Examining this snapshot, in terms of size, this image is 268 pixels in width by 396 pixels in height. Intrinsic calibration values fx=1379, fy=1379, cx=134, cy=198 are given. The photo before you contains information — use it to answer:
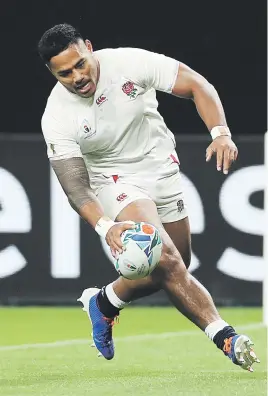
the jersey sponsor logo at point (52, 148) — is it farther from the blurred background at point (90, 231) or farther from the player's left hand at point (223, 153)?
Answer: the blurred background at point (90, 231)

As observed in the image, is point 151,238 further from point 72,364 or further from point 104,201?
point 72,364

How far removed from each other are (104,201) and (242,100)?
7.37m

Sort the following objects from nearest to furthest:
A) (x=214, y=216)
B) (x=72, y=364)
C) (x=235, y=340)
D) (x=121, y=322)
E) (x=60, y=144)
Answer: (x=235, y=340) → (x=60, y=144) → (x=72, y=364) → (x=121, y=322) → (x=214, y=216)

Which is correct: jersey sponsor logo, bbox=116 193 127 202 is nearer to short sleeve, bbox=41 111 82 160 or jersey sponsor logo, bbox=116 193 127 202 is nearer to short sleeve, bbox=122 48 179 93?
→ short sleeve, bbox=41 111 82 160

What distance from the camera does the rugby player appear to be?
801 centimetres

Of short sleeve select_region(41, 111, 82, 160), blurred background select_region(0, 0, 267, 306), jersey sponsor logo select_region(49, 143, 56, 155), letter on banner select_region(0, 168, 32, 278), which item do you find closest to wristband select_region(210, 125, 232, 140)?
short sleeve select_region(41, 111, 82, 160)

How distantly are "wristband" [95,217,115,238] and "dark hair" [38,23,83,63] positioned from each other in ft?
3.34

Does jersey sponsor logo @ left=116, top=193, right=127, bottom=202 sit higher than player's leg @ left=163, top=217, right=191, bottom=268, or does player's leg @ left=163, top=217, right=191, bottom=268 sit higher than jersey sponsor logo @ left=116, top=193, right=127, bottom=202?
jersey sponsor logo @ left=116, top=193, right=127, bottom=202

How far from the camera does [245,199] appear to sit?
41.2ft

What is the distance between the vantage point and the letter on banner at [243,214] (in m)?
12.6

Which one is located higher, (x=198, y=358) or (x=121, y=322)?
(x=198, y=358)

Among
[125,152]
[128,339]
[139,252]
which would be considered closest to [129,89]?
[125,152]

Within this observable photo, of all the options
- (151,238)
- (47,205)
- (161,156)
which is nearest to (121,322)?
(47,205)

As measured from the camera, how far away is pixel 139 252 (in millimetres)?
7777
